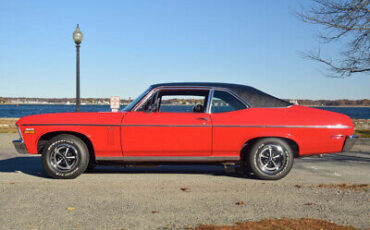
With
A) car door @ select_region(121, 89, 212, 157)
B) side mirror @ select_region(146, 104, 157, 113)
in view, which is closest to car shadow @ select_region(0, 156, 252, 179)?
car door @ select_region(121, 89, 212, 157)

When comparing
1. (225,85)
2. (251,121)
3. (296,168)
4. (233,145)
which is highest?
(225,85)

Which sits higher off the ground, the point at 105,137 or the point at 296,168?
the point at 105,137

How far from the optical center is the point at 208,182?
5449 mm

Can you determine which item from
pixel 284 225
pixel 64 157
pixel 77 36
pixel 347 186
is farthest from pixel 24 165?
pixel 77 36

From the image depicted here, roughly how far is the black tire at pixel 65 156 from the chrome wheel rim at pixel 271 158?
2.78 meters

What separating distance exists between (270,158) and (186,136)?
140 centimetres

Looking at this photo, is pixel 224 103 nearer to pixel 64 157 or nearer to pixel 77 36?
pixel 64 157

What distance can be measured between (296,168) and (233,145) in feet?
6.72

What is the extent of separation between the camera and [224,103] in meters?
Result: 5.74

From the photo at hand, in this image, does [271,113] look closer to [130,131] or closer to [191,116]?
[191,116]

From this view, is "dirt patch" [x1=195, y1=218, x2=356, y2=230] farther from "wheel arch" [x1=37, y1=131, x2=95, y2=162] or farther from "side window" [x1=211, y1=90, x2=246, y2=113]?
"wheel arch" [x1=37, y1=131, x2=95, y2=162]

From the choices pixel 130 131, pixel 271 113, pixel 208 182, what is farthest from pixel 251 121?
pixel 130 131

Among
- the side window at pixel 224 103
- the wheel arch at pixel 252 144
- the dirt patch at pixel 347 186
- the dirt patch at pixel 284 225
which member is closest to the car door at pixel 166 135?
the side window at pixel 224 103

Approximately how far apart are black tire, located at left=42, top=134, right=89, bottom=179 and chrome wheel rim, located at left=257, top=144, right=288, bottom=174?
109 inches
